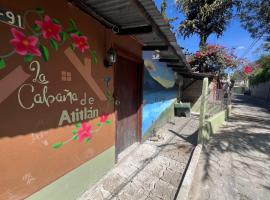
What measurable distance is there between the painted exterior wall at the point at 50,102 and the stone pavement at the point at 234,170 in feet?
6.85

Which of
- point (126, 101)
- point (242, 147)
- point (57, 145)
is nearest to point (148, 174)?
point (126, 101)

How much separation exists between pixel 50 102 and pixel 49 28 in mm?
922

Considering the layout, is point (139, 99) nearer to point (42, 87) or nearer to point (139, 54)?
point (139, 54)

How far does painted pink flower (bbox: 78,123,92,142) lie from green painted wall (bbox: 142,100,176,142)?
283 centimetres

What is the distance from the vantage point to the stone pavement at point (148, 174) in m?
3.15

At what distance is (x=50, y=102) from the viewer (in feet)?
7.75

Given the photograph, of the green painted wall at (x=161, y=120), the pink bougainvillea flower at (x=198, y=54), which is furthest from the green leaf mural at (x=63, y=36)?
the pink bougainvillea flower at (x=198, y=54)

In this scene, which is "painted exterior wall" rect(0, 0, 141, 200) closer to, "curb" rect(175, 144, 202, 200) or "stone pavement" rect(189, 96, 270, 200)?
"curb" rect(175, 144, 202, 200)

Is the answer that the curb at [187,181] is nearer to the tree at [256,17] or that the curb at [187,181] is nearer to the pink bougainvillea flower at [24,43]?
the pink bougainvillea flower at [24,43]

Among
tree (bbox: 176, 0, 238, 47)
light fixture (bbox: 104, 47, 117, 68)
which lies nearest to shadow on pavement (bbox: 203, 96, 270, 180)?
light fixture (bbox: 104, 47, 117, 68)

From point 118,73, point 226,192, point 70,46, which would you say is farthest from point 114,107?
point 226,192

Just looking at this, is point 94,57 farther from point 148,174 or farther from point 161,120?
point 161,120

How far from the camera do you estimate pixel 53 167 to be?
2.52 meters

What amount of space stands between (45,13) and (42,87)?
2.93 feet
